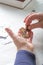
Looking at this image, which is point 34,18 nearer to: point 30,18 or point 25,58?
point 30,18

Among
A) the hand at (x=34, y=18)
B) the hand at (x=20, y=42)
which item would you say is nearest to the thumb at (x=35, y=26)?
the hand at (x=34, y=18)

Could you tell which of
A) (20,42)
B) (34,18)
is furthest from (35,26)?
(20,42)

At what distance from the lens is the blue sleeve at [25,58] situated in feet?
2.01

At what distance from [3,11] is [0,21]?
0.11 metres

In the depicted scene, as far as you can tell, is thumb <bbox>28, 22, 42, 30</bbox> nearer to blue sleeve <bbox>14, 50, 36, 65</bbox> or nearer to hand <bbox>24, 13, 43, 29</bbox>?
hand <bbox>24, 13, 43, 29</bbox>

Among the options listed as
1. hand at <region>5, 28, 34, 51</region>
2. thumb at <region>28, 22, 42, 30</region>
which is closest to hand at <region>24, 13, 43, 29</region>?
thumb at <region>28, 22, 42, 30</region>

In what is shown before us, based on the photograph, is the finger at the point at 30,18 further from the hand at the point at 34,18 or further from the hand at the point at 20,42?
the hand at the point at 20,42

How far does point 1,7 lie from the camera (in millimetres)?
996

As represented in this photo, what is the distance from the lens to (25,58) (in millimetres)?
633

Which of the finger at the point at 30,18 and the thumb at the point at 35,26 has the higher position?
the finger at the point at 30,18

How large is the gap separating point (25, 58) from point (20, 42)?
0.09 metres

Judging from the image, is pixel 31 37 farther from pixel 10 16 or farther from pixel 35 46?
pixel 10 16

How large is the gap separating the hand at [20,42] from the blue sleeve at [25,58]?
30 mm

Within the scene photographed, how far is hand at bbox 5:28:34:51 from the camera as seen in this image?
2.26ft
